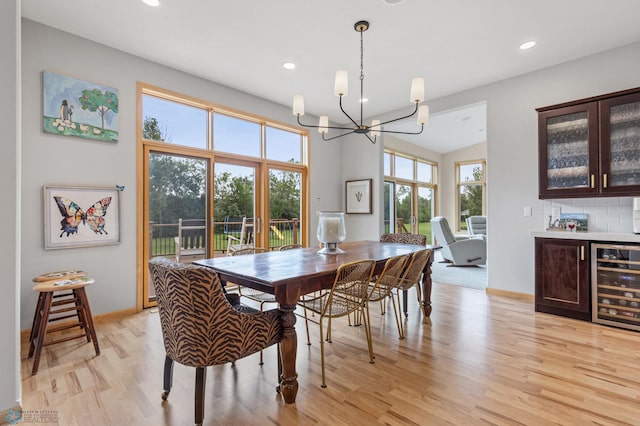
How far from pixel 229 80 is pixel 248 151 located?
105cm

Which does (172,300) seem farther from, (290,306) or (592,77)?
(592,77)

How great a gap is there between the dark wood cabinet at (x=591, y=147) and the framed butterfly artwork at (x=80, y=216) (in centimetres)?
499

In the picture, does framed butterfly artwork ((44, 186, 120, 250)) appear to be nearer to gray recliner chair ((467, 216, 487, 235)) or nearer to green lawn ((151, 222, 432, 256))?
green lawn ((151, 222, 432, 256))

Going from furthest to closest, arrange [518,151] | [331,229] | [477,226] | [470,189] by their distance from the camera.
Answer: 1. [470,189]
2. [477,226]
3. [518,151]
4. [331,229]

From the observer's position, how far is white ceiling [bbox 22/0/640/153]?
2.64 meters

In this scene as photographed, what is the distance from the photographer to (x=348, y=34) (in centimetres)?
303

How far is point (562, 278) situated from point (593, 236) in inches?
21.4

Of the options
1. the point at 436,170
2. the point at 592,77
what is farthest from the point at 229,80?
the point at 436,170

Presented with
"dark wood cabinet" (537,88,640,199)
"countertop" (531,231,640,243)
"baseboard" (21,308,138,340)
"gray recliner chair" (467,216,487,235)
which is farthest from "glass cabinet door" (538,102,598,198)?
"baseboard" (21,308,138,340)

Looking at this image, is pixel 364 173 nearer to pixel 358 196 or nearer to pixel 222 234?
pixel 358 196

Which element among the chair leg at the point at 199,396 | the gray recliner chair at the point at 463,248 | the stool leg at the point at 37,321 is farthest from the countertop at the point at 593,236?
the stool leg at the point at 37,321

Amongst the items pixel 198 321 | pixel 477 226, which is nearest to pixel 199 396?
pixel 198 321

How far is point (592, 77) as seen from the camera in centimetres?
351
